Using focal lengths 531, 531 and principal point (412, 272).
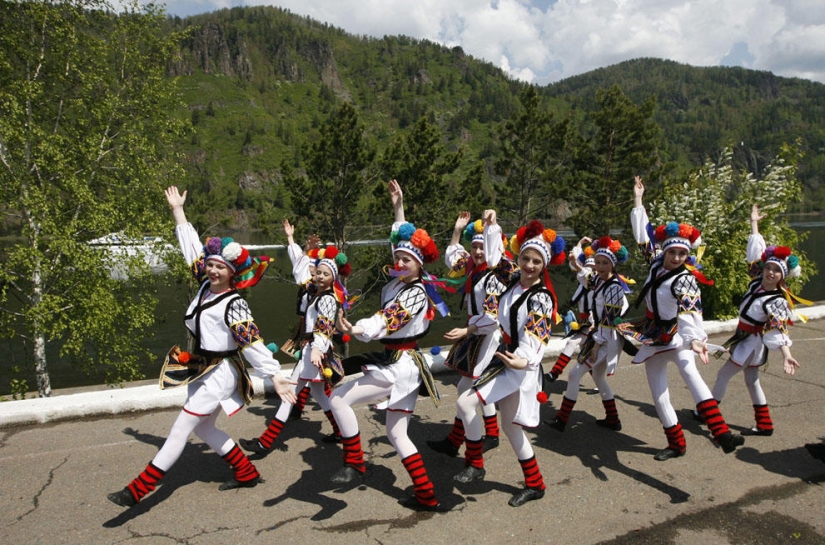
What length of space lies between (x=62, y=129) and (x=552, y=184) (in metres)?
17.1

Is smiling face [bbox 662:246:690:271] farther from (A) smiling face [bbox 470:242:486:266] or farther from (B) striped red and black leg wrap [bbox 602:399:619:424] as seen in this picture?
(A) smiling face [bbox 470:242:486:266]

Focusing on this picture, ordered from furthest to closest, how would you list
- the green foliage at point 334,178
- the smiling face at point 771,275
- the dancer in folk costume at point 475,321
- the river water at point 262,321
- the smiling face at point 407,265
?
the river water at point 262,321, the green foliage at point 334,178, the smiling face at point 771,275, the dancer in folk costume at point 475,321, the smiling face at point 407,265

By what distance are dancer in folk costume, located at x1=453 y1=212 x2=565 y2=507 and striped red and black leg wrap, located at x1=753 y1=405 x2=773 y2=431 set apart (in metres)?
2.84

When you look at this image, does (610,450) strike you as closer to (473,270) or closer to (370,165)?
(473,270)

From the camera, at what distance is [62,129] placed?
1161cm

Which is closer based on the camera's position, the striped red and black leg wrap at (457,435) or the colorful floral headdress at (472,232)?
the striped red and black leg wrap at (457,435)

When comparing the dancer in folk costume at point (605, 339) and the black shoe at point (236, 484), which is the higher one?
the dancer in folk costume at point (605, 339)

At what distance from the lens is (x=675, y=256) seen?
4.80m

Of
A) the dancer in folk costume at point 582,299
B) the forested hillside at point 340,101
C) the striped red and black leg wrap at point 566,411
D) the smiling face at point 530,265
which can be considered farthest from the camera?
the forested hillside at point 340,101

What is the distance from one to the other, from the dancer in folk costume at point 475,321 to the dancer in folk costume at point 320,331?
1052 millimetres

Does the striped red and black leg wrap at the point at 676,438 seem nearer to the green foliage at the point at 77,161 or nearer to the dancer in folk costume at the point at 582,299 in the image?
the dancer in folk costume at the point at 582,299

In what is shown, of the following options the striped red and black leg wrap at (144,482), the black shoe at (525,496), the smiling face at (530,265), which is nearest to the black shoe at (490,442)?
the black shoe at (525,496)

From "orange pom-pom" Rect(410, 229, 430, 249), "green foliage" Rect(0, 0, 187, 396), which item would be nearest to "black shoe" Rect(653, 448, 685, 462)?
"orange pom-pom" Rect(410, 229, 430, 249)

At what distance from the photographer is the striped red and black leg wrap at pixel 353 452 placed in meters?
4.15
